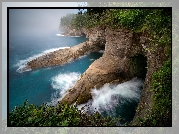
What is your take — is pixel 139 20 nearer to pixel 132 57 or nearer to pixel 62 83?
pixel 132 57

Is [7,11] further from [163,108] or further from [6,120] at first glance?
[163,108]

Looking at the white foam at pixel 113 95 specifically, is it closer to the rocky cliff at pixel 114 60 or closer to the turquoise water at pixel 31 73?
the rocky cliff at pixel 114 60

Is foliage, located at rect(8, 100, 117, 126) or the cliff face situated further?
the cliff face

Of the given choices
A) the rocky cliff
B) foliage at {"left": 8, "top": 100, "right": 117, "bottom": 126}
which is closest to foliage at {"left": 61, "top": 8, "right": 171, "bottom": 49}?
the rocky cliff

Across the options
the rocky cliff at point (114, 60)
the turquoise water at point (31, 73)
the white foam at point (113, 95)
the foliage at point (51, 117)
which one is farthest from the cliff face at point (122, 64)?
the turquoise water at point (31, 73)

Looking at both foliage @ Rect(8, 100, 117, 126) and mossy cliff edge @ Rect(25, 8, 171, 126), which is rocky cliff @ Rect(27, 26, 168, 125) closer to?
mossy cliff edge @ Rect(25, 8, 171, 126)

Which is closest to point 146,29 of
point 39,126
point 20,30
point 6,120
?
point 20,30
